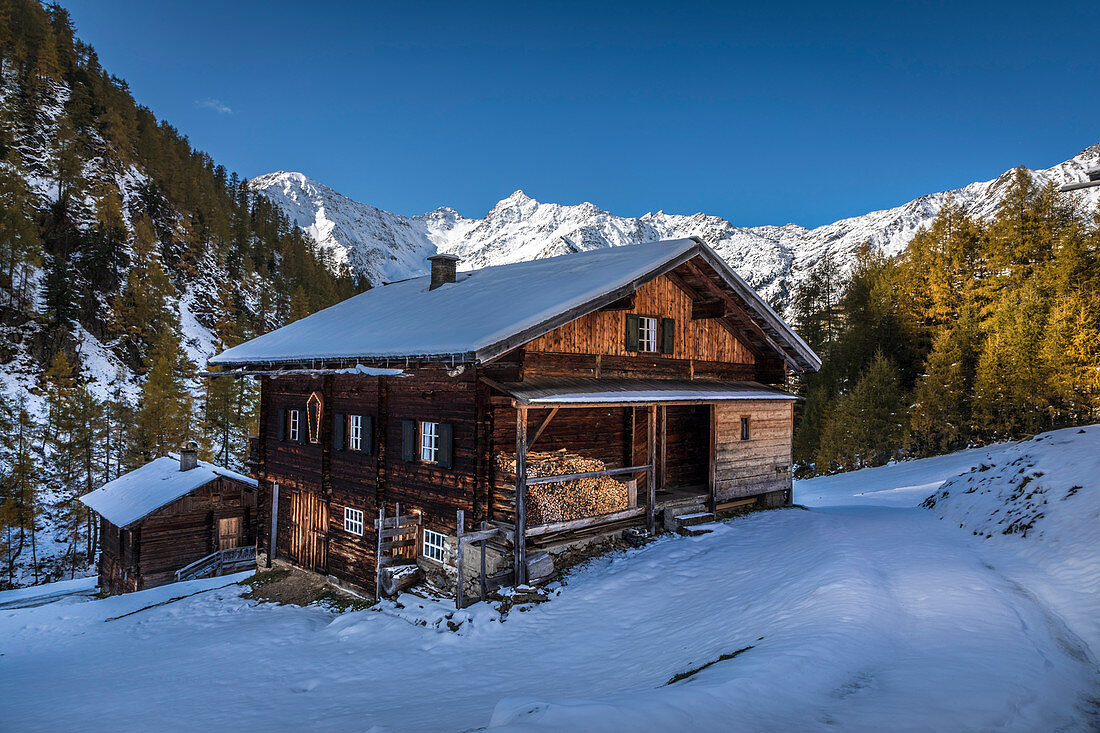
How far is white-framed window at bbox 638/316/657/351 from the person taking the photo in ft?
52.5

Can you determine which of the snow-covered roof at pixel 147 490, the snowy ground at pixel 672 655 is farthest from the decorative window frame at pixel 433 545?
the snow-covered roof at pixel 147 490

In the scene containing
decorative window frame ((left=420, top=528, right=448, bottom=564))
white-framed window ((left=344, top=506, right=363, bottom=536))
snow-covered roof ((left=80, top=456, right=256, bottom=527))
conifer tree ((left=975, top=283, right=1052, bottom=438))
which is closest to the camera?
decorative window frame ((left=420, top=528, right=448, bottom=564))

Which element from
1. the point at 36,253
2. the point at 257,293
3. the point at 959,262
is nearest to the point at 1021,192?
the point at 959,262

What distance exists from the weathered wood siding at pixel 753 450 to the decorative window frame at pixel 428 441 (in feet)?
27.4

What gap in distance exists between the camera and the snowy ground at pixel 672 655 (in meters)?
5.88

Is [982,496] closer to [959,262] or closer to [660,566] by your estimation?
[660,566]

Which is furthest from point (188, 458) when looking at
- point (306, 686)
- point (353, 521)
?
point (306, 686)

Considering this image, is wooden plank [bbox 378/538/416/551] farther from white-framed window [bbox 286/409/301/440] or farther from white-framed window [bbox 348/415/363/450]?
white-framed window [bbox 286/409/301/440]

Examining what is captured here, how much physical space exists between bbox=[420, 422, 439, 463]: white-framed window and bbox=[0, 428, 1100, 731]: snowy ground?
3551 mm

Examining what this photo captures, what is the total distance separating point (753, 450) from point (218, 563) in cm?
2542

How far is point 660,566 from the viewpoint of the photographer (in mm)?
13047

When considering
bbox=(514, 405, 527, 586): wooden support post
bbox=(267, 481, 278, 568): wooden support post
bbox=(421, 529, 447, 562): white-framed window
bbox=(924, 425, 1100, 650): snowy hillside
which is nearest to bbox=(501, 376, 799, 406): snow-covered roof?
bbox=(514, 405, 527, 586): wooden support post

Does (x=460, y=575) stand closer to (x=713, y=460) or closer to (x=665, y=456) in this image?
(x=713, y=460)

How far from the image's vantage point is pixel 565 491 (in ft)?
44.3
